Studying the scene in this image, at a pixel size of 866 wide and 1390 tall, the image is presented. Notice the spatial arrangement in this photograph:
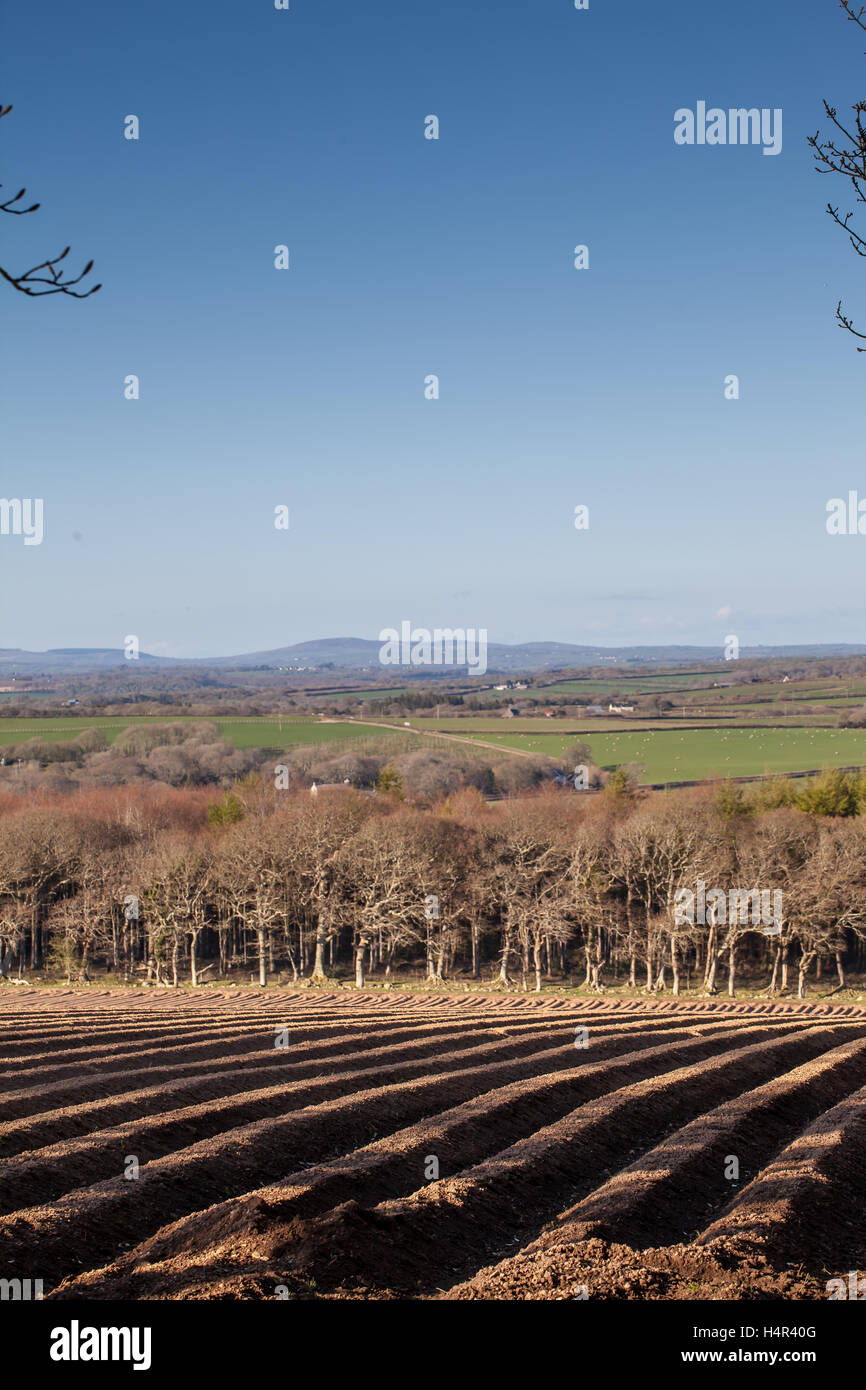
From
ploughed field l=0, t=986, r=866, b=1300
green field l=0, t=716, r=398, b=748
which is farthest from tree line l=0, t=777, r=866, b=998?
green field l=0, t=716, r=398, b=748

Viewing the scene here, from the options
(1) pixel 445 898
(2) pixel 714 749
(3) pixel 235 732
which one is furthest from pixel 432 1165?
(3) pixel 235 732

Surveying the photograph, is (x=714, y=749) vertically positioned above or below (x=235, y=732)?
below

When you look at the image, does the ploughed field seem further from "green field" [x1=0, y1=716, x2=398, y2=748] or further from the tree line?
"green field" [x1=0, y1=716, x2=398, y2=748]

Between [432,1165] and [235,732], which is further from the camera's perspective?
[235,732]

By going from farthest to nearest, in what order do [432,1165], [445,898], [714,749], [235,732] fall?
[235,732] → [714,749] → [445,898] → [432,1165]

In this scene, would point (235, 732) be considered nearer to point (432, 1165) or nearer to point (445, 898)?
point (445, 898)

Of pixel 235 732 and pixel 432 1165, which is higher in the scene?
pixel 432 1165

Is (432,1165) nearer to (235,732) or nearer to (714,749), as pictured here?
(714,749)

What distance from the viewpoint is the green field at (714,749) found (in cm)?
13262

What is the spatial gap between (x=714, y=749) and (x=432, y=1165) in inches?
5597

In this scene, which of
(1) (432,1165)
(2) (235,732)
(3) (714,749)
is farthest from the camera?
(2) (235,732)

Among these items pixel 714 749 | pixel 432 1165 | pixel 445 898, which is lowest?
pixel 445 898

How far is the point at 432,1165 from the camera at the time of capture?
653 inches
